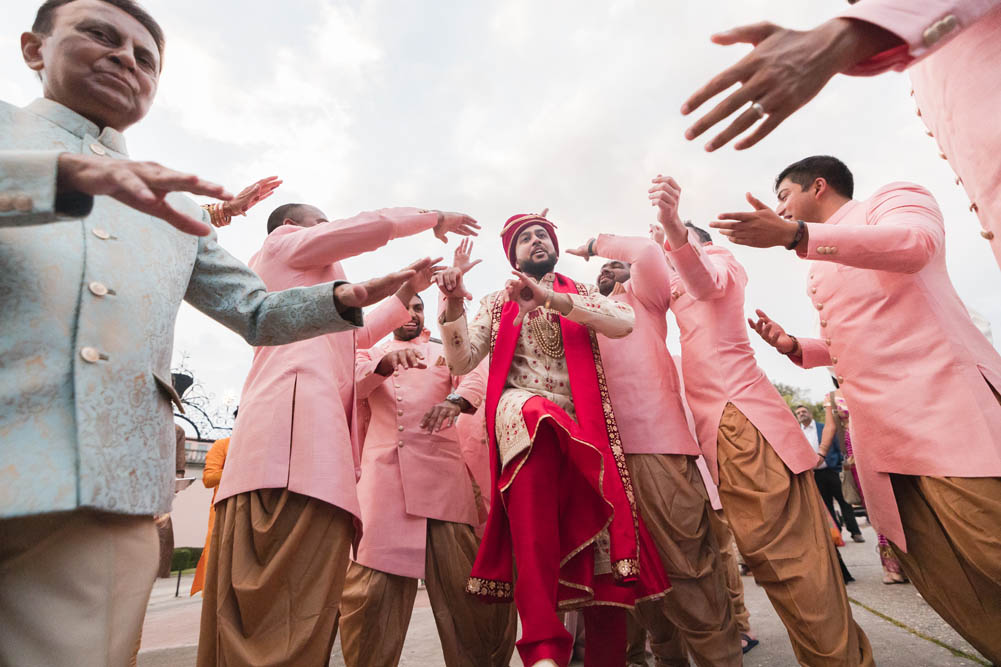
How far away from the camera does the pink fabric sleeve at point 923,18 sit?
1.16 m

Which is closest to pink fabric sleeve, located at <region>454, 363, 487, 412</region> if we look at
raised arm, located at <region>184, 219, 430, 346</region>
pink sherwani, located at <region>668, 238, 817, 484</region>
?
pink sherwani, located at <region>668, 238, 817, 484</region>

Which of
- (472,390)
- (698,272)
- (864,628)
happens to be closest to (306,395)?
(472,390)

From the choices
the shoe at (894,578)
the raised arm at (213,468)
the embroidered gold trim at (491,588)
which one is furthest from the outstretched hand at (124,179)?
the shoe at (894,578)

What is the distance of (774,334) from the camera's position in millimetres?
3035

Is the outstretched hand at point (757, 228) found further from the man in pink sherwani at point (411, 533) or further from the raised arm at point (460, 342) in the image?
the man in pink sherwani at point (411, 533)

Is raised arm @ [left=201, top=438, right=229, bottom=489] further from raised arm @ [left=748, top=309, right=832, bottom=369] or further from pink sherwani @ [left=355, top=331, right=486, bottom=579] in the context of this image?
raised arm @ [left=748, top=309, right=832, bottom=369]

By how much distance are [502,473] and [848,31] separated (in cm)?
189

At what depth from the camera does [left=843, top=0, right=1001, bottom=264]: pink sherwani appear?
46.1 inches

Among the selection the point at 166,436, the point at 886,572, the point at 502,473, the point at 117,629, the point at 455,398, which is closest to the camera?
the point at 117,629

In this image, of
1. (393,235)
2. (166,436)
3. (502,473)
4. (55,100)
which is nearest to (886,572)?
(502,473)

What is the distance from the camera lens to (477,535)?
11.3 ft

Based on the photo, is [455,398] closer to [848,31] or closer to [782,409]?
[782,409]

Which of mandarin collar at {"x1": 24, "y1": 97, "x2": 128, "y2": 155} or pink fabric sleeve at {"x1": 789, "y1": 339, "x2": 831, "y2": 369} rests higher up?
mandarin collar at {"x1": 24, "y1": 97, "x2": 128, "y2": 155}

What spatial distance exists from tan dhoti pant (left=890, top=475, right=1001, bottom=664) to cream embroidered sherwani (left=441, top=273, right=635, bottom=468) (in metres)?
1.37
